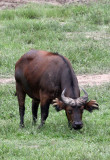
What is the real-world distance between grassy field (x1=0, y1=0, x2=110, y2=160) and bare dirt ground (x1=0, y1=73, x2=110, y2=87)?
314 mm

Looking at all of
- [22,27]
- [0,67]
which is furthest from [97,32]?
[0,67]

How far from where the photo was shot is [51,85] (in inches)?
395

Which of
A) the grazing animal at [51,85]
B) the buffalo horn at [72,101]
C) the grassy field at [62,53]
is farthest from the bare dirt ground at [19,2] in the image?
the buffalo horn at [72,101]

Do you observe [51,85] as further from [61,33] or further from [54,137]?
[61,33]

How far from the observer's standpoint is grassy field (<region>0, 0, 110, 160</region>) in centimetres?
866

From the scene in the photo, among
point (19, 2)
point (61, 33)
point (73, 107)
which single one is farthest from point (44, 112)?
point (19, 2)

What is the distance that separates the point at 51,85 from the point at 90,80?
393 cm

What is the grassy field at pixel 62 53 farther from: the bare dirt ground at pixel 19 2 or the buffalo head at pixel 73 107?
the bare dirt ground at pixel 19 2

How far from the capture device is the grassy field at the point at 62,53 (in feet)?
28.4

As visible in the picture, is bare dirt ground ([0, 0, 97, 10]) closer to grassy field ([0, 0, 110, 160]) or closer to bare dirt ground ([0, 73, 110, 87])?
grassy field ([0, 0, 110, 160])

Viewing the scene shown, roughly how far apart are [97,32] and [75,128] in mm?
8689

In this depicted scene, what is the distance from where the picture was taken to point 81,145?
8766mm

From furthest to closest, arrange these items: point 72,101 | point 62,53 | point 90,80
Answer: point 62,53
point 90,80
point 72,101

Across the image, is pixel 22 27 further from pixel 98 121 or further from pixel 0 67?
pixel 98 121
